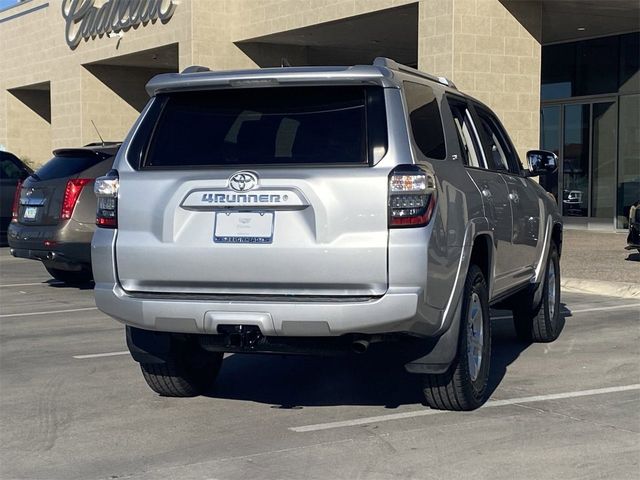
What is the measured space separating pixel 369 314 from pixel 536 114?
14114 millimetres

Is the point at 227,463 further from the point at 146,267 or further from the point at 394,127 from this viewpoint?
the point at 394,127

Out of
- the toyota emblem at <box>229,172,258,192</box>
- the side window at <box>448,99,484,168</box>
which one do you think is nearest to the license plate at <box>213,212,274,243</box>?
the toyota emblem at <box>229,172,258,192</box>

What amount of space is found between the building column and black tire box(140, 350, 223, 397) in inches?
469

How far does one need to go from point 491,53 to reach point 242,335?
13502 mm

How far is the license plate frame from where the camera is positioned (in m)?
5.68

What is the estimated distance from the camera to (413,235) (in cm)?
554

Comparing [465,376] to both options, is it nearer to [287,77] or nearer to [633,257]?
[287,77]

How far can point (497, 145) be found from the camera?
26.8ft

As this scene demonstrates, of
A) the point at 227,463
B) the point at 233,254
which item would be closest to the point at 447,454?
the point at 227,463

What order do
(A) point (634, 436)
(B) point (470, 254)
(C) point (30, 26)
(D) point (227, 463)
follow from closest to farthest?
(D) point (227, 463) → (A) point (634, 436) → (B) point (470, 254) → (C) point (30, 26)

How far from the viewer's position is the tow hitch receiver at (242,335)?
578 cm

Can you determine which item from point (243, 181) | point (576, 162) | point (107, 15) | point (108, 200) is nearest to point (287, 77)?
point (243, 181)

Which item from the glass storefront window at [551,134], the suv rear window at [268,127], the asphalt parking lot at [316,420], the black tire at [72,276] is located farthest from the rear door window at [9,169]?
the suv rear window at [268,127]

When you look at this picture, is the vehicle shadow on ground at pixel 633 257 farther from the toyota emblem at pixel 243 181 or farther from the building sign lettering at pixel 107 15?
the building sign lettering at pixel 107 15
